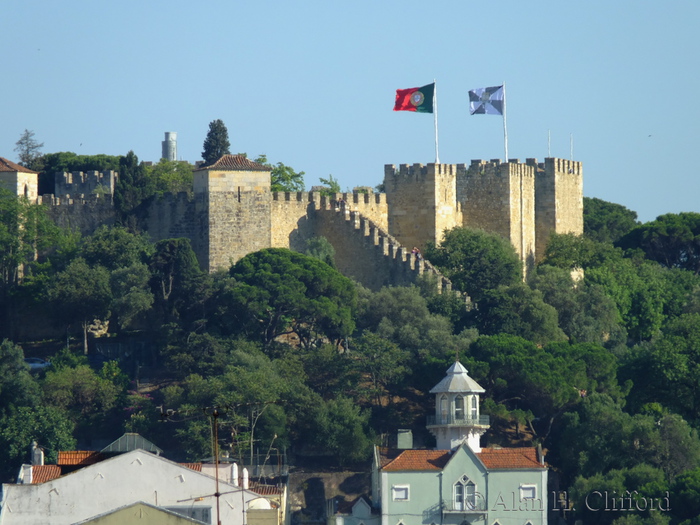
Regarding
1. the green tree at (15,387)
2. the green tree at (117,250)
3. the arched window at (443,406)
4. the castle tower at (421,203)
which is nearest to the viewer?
the arched window at (443,406)

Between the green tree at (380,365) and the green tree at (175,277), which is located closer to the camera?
the green tree at (380,365)

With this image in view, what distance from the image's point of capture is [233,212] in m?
74.1

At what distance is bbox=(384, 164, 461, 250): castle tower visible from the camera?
76.7 meters

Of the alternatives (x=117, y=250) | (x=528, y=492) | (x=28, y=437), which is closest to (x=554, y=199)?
(x=117, y=250)

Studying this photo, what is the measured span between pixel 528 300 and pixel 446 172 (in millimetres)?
6876

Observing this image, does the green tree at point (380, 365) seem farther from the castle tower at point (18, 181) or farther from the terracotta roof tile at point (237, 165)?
the castle tower at point (18, 181)

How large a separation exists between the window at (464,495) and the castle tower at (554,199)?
21516 millimetres

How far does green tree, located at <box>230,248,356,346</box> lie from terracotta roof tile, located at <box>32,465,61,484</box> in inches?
581

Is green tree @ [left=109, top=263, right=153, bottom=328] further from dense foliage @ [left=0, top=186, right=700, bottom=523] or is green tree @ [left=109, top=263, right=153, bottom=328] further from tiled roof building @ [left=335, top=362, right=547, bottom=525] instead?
tiled roof building @ [left=335, top=362, right=547, bottom=525]

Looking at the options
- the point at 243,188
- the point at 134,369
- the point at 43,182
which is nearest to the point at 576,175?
the point at 243,188

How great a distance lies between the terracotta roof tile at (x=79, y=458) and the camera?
190 feet

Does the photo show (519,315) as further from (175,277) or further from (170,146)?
(170,146)

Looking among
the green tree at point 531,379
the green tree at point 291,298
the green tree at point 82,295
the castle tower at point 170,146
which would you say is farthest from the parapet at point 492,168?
the castle tower at point 170,146

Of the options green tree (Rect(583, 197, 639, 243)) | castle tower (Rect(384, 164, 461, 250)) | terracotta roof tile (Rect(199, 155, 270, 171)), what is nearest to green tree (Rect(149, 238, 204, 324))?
terracotta roof tile (Rect(199, 155, 270, 171))
